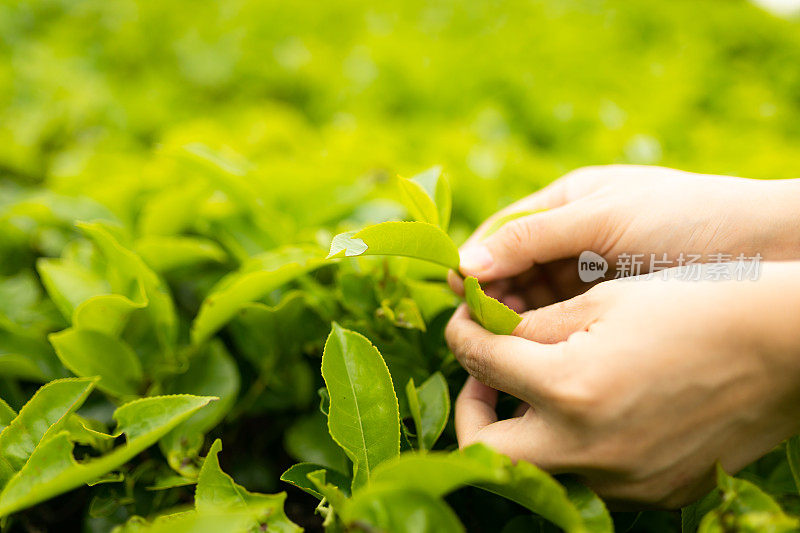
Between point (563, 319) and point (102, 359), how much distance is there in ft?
2.51

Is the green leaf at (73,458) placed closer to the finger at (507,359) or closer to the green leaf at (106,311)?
the green leaf at (106,311)

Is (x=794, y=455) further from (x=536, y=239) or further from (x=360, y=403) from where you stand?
(x=360, y=403)

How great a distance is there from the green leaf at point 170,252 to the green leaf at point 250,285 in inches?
4.9

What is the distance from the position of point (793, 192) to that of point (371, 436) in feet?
2.40

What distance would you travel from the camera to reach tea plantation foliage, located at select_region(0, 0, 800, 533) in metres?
0.75

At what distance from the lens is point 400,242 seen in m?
0.77

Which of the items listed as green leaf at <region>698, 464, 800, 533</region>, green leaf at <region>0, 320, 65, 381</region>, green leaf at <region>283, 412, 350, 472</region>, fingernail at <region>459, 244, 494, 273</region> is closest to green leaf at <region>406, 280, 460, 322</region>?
fingernail at <region>459, 244, 494, 273</region>

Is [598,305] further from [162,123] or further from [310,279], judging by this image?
[162,123]

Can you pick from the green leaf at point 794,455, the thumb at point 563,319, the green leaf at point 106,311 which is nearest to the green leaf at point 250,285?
the green leaf at point 106,311

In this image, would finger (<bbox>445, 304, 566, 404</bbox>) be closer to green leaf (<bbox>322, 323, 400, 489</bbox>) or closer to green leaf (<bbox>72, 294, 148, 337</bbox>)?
green leaf (<bbox>322, 323, 400, 489</bbox>)

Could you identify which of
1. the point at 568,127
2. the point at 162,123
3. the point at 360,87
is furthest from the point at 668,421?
the point at 162,123

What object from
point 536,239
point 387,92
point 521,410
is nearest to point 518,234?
point 536,239

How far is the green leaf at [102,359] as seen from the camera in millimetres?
916

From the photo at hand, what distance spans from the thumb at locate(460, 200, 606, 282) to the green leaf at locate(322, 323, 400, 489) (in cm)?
23
